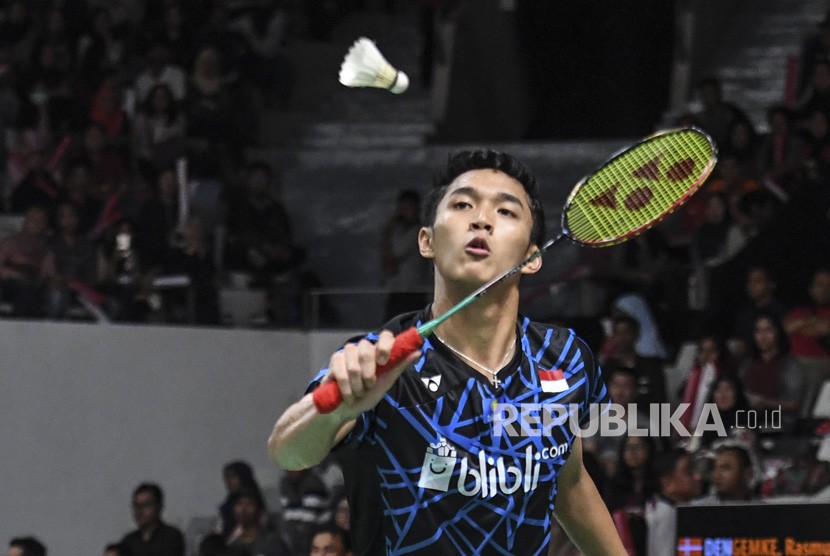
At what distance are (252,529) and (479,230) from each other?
20.0 feet

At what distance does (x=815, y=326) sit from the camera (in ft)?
33.4

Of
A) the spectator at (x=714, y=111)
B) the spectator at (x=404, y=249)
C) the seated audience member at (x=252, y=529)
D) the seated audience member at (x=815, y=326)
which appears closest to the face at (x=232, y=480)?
the seated audience member at (x=252, y=529)

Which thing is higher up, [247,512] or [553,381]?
[553,381]

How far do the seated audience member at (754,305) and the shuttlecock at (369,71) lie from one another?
521cm

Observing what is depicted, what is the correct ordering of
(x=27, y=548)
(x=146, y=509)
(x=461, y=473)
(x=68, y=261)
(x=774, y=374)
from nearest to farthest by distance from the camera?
(x=461, y=473)
(x=27, y=548)
(x=774, y=374)
(x=146, y=509)
(x=68, y=261)

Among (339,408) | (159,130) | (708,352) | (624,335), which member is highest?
(159,130)

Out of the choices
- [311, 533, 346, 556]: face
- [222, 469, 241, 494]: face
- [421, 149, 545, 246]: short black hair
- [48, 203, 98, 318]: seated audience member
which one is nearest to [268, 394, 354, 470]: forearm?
[421, 149, 545, 246]: short black hair

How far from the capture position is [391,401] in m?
4.24

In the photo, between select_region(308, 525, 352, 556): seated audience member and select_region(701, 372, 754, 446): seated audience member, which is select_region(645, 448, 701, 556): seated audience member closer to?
select_region(701, 372, 754, 446): seated audience member

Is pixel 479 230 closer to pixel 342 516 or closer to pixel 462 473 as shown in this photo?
pixel 462 473

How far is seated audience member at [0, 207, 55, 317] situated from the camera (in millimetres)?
10859

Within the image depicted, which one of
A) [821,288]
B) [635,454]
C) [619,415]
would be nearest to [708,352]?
[821,288]

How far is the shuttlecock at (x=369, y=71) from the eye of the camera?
532 cm

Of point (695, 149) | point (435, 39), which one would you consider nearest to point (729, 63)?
point (435, 39)
